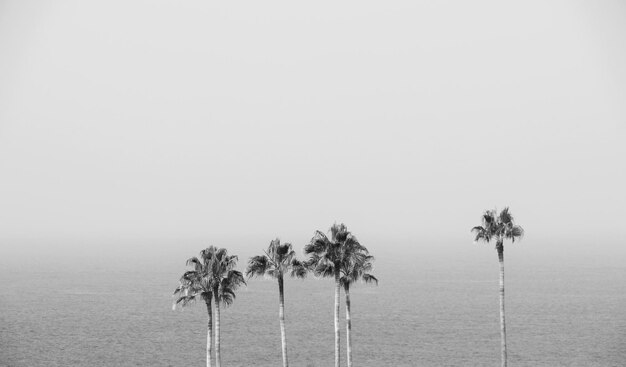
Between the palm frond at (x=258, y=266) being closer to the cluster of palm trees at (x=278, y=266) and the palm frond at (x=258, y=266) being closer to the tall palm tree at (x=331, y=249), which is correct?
the cluster of palm trees at (x=278, y=266)

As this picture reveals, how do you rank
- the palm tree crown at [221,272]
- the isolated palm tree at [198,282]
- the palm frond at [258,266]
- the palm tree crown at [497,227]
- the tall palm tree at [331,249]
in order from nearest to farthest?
the palm tree crown at [221,272] < the isolated palm tree at [198,282] < the palm frond at [258,266] < the tall palm tree at [331,249] < the palm tree crown at [497,227]

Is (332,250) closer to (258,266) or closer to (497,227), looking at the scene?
(258,266)

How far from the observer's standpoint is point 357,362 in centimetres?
9556

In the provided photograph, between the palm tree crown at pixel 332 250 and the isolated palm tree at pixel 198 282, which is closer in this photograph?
the isolated palm tree at pixel 198 282

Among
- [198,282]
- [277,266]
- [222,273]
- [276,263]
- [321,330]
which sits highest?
[276,263]

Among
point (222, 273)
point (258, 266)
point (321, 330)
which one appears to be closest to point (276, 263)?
point (258, 266)

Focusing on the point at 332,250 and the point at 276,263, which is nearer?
the point at 276,263

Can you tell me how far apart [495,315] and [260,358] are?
6248 centimetres

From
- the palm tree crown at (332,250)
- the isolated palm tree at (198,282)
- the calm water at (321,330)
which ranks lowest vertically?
the calm water at (321,330)

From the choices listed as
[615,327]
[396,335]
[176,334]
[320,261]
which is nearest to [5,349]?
[176,334]

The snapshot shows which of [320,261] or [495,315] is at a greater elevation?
[320,261]

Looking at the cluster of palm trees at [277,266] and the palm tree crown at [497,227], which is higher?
the palm tree crown at [497,227]

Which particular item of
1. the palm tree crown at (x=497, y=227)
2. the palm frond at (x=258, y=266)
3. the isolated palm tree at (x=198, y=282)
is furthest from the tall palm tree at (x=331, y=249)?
the palm tree crown at (x=497, y=227)

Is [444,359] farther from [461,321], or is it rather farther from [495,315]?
[495,315]
